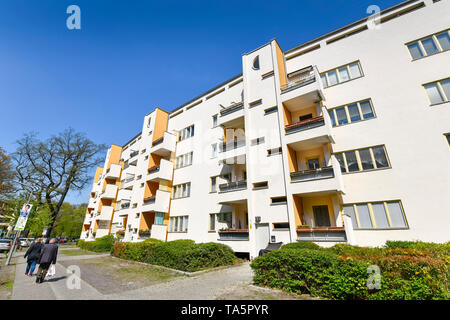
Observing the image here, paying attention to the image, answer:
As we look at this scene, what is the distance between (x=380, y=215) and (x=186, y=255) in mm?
12365

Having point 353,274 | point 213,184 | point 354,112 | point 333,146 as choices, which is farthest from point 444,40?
point 213,184

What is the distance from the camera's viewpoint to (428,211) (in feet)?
36.8

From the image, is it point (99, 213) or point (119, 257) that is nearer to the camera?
point (119, 257)

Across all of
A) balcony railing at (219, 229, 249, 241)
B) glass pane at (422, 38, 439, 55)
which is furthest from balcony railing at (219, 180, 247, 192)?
glass pane at (422, 38, 439, 55)

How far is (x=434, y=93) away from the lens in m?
12.7

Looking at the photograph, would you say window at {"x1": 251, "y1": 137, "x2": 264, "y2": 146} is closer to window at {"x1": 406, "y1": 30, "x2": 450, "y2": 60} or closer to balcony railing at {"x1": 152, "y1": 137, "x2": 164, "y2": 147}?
window at {"x1": 406, "y1": 30, "x2": 450, "y2": 60}

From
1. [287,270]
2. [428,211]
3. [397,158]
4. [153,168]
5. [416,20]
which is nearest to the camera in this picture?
[287,270]

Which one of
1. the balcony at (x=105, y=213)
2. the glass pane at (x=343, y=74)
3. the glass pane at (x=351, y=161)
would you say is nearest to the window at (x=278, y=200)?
the glass pane at (x=351, y=161)

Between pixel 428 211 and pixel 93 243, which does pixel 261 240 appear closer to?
pixel 428 211

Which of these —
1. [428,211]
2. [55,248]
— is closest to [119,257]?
[55,248]

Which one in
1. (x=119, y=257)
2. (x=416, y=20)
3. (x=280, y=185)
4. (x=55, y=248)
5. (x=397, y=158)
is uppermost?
(x=416, y=20)

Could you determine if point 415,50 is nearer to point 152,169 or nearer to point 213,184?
point 213,184

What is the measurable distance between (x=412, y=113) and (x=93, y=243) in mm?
36239

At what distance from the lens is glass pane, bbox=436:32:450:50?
1331 cm
